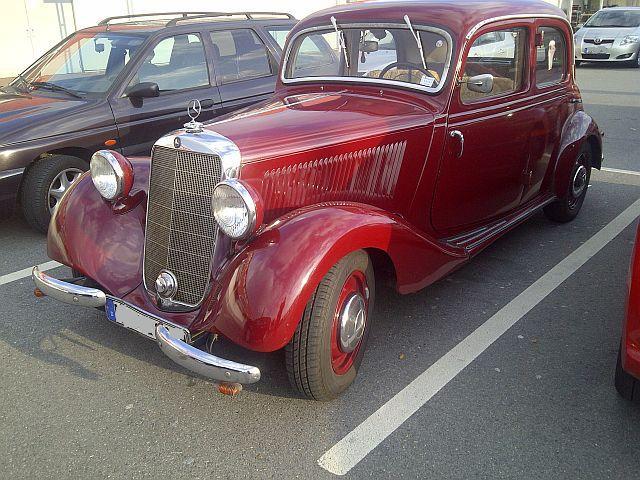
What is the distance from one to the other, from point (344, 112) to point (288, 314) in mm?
1423

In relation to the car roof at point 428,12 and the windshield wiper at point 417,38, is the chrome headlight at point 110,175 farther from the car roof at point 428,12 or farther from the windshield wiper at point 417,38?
the windshield wiper at point 417,38

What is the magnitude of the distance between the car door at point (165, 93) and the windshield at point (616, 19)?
14.7 meters

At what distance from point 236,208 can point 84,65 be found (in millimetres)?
3975

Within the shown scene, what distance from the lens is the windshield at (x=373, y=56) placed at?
3836 millimetres

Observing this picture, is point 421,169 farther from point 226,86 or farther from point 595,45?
point 595,45

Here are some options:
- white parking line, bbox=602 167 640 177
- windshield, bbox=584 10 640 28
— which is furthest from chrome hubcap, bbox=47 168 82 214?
windshield, bbox=584 10 640 28

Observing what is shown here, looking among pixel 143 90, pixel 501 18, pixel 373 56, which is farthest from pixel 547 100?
pixel 143 90

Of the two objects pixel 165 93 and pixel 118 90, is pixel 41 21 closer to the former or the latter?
pixel 165 93

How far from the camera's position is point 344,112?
3.54m

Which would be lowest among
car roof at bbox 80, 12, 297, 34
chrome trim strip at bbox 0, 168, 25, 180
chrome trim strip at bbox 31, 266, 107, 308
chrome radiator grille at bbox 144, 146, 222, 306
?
chrome trim strip at bbox 31, 266, 107, 308

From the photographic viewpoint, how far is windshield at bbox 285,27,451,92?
3836 mm

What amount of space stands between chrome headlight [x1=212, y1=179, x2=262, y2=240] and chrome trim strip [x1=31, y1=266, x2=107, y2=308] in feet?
2.36

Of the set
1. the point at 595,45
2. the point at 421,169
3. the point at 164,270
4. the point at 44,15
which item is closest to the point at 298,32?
the point at 421,169

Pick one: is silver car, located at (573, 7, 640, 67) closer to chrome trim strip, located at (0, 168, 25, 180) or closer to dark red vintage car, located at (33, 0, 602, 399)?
dark red vintage car, located at (33, 0, 602, 399)
